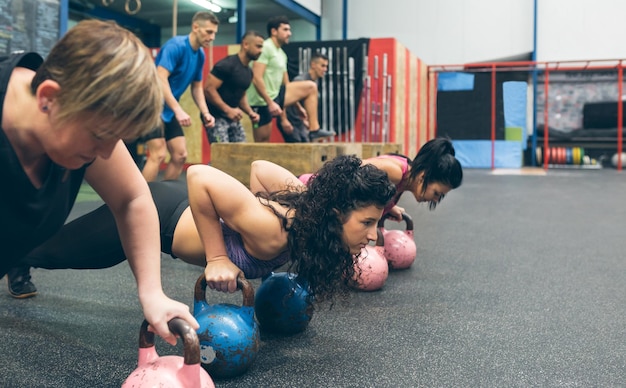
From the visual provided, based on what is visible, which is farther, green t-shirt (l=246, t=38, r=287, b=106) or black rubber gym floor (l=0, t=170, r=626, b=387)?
green t-shirt (l=246, t=38, r=287, b=106)

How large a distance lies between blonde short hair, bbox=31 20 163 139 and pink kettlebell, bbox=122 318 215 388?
35 centimetres

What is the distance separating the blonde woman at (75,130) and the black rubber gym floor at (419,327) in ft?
1.49

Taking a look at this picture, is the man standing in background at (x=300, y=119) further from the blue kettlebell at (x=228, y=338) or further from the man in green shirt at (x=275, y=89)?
the blue kettlebell at (x=228, y=338)

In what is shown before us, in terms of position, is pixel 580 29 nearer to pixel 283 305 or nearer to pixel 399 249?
pixel 399 249

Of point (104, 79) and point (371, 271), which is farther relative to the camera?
point (371, 271)

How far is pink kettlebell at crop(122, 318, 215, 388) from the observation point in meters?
0.96

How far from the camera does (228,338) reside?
4.27ft

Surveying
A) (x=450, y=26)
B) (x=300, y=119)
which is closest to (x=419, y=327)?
(x=300, y=119)

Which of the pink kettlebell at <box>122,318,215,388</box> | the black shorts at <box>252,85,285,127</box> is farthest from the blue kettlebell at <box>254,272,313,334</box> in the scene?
the black shorts at <box>252,85,285,127</box>

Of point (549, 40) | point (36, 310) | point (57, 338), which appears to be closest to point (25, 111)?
point (57, 338)

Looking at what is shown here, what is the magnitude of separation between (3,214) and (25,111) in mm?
173

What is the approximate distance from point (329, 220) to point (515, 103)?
27.6ft

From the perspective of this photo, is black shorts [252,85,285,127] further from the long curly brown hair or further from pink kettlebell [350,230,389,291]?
the long curly brown hair

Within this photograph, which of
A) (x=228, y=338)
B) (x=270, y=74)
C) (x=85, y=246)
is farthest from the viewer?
(x=270, y=74)
